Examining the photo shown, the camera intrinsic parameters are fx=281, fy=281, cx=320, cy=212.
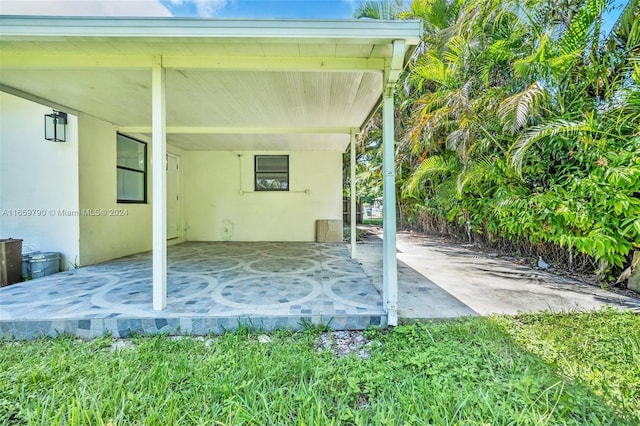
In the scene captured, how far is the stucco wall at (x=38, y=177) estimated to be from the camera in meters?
4.17

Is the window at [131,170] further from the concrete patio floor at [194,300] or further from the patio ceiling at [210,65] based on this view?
the concrete patio floor at [194,300]

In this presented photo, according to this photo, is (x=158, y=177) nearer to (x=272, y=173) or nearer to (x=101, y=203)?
(x=101, y=203)

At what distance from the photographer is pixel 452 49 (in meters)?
5.05

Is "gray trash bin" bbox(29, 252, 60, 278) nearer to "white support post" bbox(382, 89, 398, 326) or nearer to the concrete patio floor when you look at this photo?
the concrete patio floor

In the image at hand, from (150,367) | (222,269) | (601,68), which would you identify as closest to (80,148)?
(222,269)

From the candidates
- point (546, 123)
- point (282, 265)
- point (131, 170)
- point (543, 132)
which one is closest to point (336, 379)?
point (282, 265)

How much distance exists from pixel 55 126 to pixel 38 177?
821 mm

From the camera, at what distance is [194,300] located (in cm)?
288

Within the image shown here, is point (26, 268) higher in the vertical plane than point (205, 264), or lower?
higher

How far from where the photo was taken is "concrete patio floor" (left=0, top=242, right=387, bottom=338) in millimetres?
2445

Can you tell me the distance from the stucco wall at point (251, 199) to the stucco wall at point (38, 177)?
10.7 feet

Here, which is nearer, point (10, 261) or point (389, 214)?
point (389, 214)

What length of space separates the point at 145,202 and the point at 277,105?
384 cm

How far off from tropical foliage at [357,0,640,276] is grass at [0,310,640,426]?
147 cm
